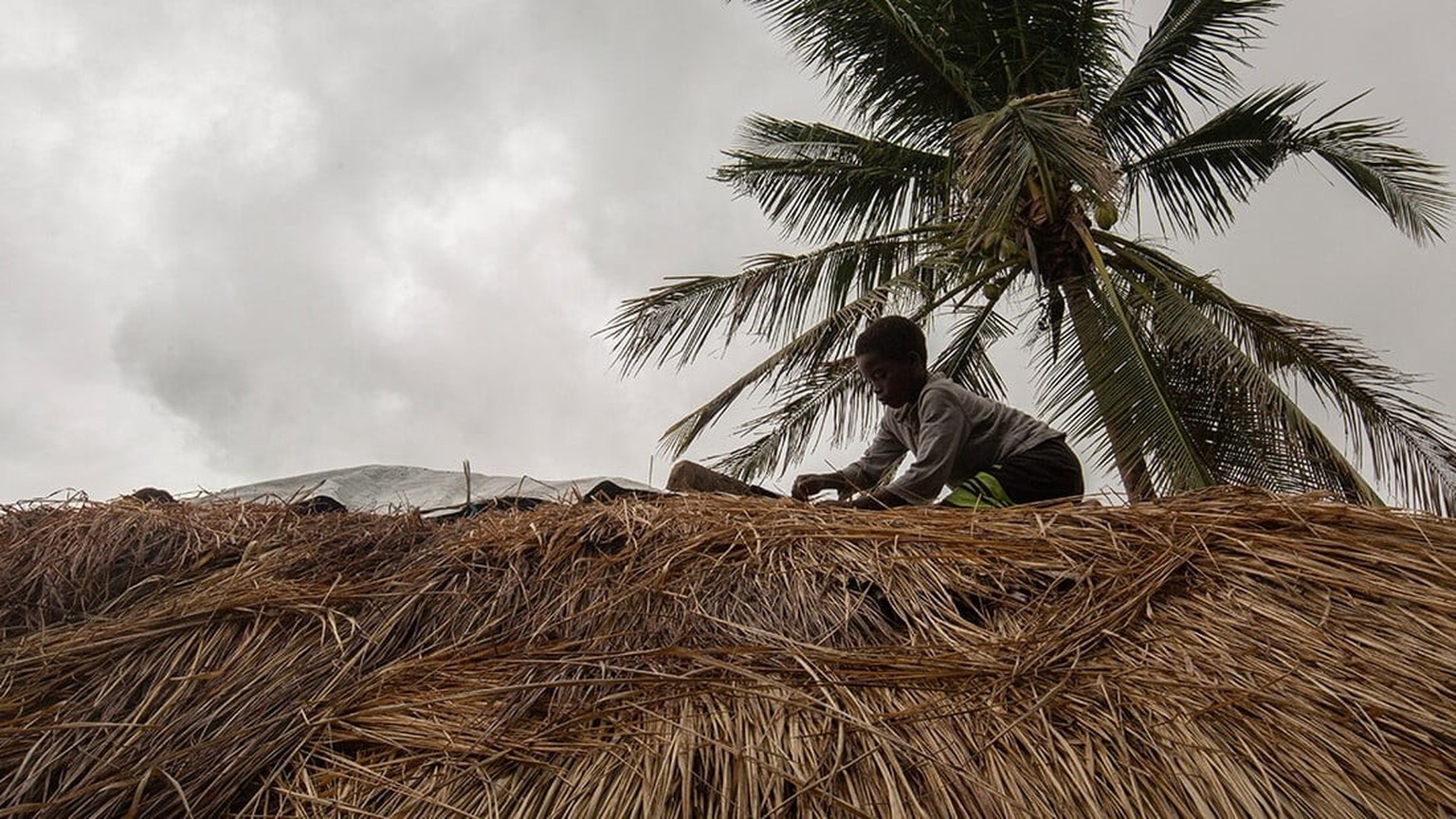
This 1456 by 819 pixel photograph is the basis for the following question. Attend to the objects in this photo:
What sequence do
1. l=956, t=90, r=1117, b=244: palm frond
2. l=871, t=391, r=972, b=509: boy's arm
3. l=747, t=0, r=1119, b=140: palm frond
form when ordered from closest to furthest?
1. l=871, t=391, r=972, b=509: boy's arm
2. l=956, t=90, r=1117, b=244: palm frond
3. l=747, t=0, r=1119, b=140: palm frond

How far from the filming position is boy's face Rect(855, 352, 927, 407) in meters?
3.36

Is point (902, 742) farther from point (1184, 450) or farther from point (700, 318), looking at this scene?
point (700, 318)

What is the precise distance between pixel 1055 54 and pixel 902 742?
6.51 metres

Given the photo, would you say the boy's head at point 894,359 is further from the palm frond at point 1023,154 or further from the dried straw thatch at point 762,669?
the palm frond at point 1023,154

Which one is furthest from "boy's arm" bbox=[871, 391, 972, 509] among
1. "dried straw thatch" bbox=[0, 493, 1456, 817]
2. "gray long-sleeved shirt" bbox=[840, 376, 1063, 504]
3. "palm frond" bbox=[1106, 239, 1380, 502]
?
"palm frond" bbox=[1106, 239, 1380, 502]

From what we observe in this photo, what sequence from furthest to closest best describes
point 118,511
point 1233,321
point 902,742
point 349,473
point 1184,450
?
point 1233,321
point 1184,450
point 349,473
point 118,511
point 902,742

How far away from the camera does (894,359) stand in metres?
3.35

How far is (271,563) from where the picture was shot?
218cm

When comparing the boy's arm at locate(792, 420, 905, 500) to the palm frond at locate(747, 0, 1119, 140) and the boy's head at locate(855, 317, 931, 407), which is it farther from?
the palm frond at locate(747, 0, 1119, 140)

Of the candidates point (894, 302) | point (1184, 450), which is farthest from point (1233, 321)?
point (894, 302)

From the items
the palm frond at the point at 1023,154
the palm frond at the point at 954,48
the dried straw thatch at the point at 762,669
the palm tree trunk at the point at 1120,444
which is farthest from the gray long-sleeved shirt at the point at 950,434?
the palm frond at the point at 954,48

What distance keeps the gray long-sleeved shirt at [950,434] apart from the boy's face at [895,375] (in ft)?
0.16

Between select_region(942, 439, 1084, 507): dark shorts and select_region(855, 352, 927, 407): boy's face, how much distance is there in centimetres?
43

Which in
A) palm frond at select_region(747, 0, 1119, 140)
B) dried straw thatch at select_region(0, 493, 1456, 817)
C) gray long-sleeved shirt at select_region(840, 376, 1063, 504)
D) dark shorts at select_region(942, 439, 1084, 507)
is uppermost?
palm frond at select_region(747, 0, 1119, 140)
